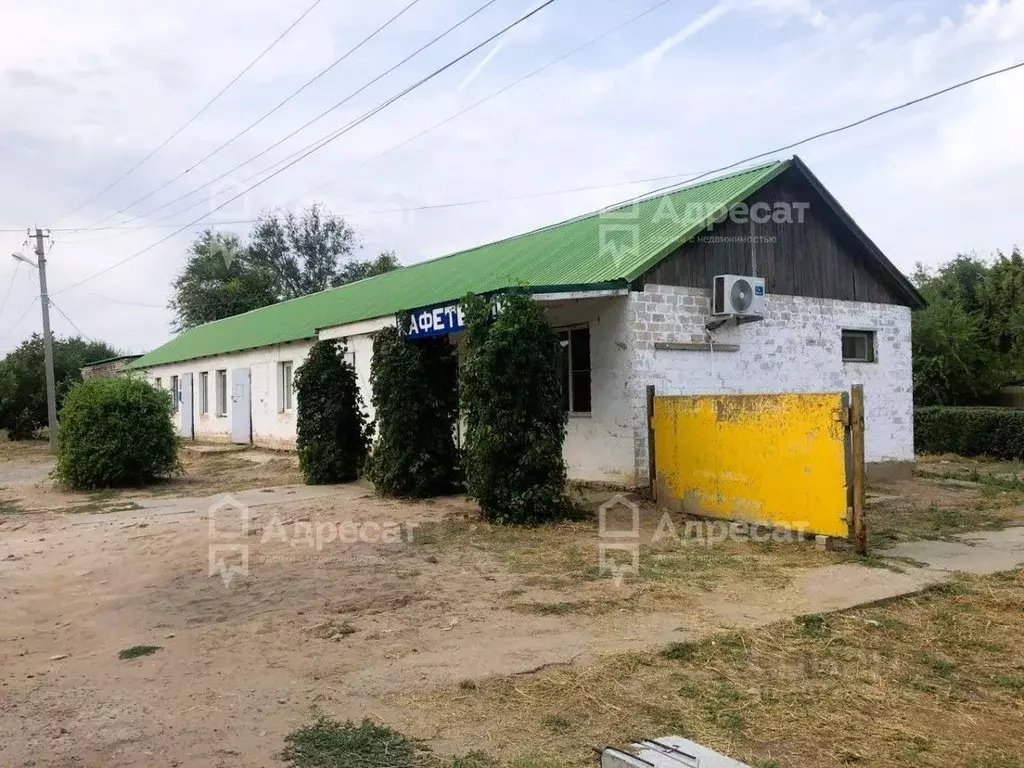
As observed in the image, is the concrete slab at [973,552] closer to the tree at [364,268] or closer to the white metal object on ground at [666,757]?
the white metal object on ground at [666,757]

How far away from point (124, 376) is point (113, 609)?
437 inches

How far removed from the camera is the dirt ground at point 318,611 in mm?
4527

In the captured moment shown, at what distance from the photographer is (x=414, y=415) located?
41.6 feet

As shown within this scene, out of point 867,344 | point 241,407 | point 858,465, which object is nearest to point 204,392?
point 241,407

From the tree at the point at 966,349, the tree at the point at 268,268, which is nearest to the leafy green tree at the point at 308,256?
the tree at the point at 268,268

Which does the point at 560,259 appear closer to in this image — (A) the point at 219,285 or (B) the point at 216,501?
(B) the point at 216,501

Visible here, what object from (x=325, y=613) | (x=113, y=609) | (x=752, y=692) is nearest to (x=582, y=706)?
(x=752, y=692)

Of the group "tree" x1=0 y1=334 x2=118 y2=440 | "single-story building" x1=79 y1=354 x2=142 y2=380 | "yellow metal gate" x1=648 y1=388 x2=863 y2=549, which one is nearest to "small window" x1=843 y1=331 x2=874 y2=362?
"yellow metal gate" x1=648 y1=388 x2=863 y2=549

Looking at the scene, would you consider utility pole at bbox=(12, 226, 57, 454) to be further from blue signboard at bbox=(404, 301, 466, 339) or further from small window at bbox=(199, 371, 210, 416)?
blue signboard at bbox=(404, 301, 466, 339)

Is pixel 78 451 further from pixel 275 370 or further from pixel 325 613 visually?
pixel 325 613

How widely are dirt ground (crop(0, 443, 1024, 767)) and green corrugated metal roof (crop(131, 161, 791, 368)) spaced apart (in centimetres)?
405

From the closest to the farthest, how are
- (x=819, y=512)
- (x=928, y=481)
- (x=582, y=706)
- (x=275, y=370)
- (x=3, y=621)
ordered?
(x=582, y=706) → (x=3, y=621) → (x=819, y=512) → (x=928, y=481) → (x=275, y=370)

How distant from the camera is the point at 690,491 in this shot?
1088 cm

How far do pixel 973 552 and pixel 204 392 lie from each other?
27.0 m
